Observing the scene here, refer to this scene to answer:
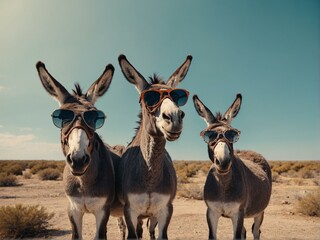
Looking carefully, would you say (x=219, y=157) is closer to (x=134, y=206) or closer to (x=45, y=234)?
(x=134, y=206)

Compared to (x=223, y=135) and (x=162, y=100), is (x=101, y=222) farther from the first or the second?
(x=223, y=135)

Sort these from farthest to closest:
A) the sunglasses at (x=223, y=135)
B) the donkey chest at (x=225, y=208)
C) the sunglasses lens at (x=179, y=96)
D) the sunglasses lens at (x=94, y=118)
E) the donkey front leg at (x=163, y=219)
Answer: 1. the sunglasses at (x=223, y=135)
2. the donkey chest at (x=225, y=208)
3. the donkey front leg at (x=163, y=219)
4. the sunglasses lens at (x=179, y=96)
5. the sunglasses lens at (x=94, y=118)

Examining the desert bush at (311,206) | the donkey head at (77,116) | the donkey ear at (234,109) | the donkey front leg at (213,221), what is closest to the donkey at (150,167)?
the donkey head at (77,116)

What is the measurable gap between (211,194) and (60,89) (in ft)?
10.1

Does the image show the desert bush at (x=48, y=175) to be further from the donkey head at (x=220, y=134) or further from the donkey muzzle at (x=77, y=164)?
the donkey muzzle at (x=77, y=164)

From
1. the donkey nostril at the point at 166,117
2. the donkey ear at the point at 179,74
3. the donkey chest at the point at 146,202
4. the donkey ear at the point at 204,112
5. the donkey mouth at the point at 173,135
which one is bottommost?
the donkey chest at the point at 146,202

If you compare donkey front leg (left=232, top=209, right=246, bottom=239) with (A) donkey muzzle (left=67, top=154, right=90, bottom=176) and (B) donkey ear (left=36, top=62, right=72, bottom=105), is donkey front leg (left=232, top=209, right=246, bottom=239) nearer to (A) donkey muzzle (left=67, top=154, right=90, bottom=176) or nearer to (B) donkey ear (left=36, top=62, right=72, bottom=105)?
(A) donkey muzzle (left=67, top=154, right=90, bottom=176)

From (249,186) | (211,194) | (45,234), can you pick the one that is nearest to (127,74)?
(211,194)

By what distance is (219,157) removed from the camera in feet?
14.5

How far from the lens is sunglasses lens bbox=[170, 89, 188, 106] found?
3761 mm

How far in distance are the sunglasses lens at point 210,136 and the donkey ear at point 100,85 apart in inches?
76.2

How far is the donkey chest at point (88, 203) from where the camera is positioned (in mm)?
3934

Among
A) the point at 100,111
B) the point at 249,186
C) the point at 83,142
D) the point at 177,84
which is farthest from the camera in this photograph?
the point at 249,186

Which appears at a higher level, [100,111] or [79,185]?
[100,111]
